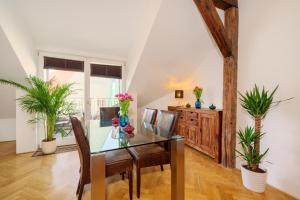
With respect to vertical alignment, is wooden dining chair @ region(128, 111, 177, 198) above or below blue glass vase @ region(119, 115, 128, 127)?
below

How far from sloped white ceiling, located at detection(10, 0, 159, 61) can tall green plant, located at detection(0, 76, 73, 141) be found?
93 centimetres

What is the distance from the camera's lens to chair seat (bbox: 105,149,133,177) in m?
1.70

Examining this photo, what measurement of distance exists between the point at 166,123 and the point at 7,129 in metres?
4.25

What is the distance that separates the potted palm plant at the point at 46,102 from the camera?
9.82ft

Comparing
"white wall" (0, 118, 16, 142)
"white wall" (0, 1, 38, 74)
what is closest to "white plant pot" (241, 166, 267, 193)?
"white wall" (0, 1, 38, 74)

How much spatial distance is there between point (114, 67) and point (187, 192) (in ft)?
10.9

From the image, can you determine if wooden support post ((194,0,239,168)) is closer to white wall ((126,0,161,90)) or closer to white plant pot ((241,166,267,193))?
white plant pot ((241,166,267,193))

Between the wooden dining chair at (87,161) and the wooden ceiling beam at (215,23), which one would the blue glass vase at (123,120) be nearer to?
the wooden dining chair at (87,161)

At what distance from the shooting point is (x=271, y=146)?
84.0 inches

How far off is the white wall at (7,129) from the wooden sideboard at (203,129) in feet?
14.0

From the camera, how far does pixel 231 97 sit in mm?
2576

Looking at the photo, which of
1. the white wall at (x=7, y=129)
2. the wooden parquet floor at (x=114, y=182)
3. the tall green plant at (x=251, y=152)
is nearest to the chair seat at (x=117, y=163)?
the wooden parquet floor at (x=114, y=182)

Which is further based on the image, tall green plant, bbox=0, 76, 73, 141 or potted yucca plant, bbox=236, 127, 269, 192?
tall green plant, bbox=0, 76, 73, 141

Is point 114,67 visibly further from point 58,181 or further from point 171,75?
point 58,181
